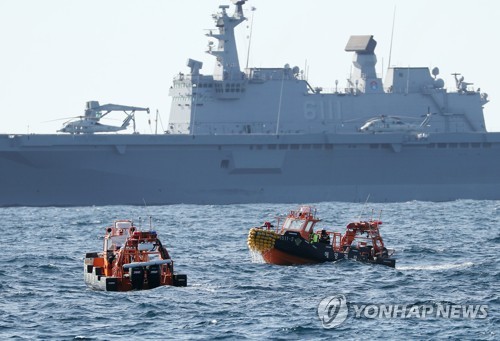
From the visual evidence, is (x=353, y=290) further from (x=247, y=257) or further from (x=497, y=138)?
(x=497, y=138)

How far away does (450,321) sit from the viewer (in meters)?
20.0

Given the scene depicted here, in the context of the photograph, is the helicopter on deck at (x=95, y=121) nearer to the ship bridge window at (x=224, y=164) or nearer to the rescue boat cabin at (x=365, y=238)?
the ship bridge window at (x=224, y=164)

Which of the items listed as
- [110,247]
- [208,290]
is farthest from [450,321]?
[110,247]

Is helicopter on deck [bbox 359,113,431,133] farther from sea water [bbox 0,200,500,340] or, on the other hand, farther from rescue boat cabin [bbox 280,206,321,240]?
rescue boat cabin [bbox 280,206,321,240]

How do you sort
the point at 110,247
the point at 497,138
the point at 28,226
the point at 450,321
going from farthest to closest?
the point at 497,138, the point at 28,226, the point at 110,247, the point at 450,321

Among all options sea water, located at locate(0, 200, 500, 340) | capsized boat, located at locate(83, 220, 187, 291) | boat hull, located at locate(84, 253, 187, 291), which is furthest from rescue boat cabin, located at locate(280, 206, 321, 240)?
boat hull, located at locate(84, 253, 187, 291)

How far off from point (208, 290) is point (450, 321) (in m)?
5.66

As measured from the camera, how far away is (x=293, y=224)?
1164 inches

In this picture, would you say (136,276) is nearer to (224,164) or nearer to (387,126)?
(224,164)

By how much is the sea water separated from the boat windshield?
1.24 meters

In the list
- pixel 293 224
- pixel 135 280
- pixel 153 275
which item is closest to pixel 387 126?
pixel 293 224

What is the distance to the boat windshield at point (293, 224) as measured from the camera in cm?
2933

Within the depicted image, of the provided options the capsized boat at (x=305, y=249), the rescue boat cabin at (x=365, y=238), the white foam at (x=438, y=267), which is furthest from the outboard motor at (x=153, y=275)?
the white foam at (x=438, y=267)

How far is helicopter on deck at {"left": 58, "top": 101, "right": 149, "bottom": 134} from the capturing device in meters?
57.7
